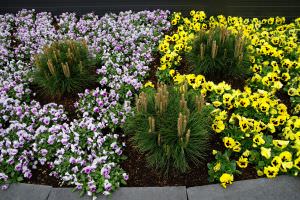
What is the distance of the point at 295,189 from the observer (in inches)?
120

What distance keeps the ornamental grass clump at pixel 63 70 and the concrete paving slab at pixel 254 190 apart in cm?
207

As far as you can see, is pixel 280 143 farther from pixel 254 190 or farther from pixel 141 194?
pixel 141 194

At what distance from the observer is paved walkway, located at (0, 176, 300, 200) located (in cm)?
302

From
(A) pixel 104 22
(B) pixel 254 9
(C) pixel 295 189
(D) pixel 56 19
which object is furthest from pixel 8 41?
(C) pixel 295 189

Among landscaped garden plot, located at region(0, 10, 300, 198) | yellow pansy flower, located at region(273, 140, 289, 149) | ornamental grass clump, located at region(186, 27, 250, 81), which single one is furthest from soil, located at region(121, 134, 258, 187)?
ornamental grass clump, located at region(186, 27, 250, 81)

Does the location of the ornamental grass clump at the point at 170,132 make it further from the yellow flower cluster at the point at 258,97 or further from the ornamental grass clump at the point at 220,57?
the ornamental grass clump at the point at 220,57

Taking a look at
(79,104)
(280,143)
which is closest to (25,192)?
(79,104)

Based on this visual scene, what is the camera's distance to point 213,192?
3078 mm

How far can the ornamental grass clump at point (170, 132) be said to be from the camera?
10.6 feet

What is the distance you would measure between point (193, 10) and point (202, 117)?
2.82 metres

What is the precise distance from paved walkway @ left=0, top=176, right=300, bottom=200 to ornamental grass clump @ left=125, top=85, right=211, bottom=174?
26 centimetres

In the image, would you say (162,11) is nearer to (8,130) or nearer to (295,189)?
(8,130)

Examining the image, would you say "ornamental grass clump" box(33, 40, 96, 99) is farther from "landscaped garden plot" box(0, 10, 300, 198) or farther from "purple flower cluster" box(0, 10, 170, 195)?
"purple flower cluster" box(0, 10, 170, 195)

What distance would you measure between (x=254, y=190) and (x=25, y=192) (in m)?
2.15
